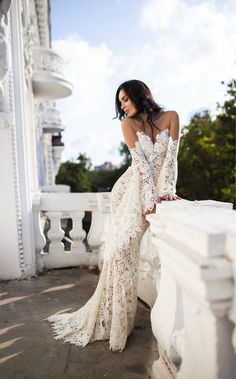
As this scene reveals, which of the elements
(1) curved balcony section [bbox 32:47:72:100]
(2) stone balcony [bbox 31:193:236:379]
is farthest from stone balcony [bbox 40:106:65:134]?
(2) stone balcony [bbox 31:193:236:379]

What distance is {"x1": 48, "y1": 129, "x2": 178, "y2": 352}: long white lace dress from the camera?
2365mm

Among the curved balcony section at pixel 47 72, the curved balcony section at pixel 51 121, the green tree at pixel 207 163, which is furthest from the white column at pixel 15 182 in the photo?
the green tree at pixel 207 163

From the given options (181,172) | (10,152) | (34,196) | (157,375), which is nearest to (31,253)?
(34,196)

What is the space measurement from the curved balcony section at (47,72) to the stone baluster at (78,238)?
4.75 meters

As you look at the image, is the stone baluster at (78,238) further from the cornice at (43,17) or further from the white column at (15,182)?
the cornice at (43,17)

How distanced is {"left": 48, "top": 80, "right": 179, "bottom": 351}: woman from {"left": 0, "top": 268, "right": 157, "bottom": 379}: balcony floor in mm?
104

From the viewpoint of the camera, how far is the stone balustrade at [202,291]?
0.99 metres

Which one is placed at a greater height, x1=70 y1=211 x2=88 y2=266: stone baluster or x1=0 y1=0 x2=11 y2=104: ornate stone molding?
x1=0 y1=0 x2=11 y2=104: ornate stone molding

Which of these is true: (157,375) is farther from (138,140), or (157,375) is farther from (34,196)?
(34,196)

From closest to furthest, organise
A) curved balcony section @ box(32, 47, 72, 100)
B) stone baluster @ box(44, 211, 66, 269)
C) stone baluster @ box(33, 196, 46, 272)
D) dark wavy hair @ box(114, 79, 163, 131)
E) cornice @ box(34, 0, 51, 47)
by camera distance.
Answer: dark wavy hair @ box(114, 79, 163, 131), stone baluster @ box(33, 196, 46, 272), stone baluster @ box(44, 211, 66, 269), curved balcony section @ box(32, 47, 72, 100), cornice @ box(34, 0, 51, 47)

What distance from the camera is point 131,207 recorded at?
7.95 feet

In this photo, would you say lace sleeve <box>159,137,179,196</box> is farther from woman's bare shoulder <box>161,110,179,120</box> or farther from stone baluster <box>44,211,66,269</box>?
stone baluster <box>44,211,66,269</box>

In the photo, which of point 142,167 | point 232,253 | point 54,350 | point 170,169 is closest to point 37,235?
point 54,350

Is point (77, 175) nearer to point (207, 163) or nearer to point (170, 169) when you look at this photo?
point (207, 163)
